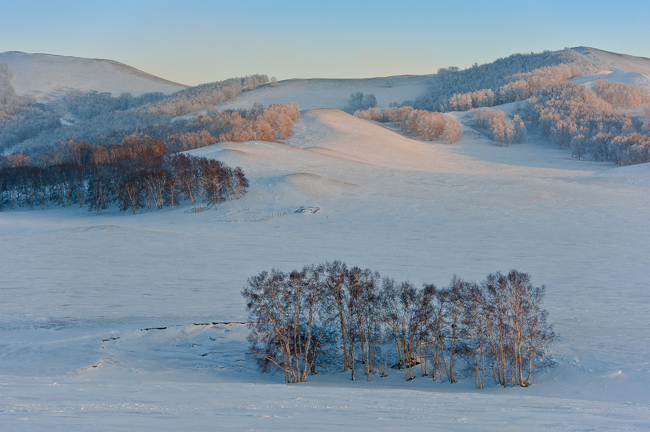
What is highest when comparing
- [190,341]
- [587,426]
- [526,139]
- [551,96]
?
[551,96]

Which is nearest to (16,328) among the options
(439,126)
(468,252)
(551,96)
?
(468,252)

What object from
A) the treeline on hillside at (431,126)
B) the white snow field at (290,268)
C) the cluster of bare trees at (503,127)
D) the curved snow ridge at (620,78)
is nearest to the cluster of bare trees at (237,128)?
the white snow field at (290,268)

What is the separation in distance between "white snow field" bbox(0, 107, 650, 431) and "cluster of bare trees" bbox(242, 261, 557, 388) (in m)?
1.09

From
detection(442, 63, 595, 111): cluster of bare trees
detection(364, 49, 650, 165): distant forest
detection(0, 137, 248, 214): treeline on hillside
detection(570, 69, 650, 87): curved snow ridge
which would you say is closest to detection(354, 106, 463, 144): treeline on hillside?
detection(364, 49, 650, 165): distant forest

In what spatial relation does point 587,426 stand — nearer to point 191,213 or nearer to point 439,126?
point 191,213

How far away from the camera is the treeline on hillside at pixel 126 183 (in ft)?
232

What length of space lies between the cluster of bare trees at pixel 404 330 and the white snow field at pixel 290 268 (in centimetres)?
109

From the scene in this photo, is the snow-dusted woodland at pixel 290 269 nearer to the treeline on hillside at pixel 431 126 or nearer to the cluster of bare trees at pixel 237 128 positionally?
the cluster of bare trees at pixel 237 128

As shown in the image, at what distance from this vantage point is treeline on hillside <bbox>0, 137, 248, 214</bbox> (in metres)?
70.6

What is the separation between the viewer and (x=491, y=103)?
6501 inches

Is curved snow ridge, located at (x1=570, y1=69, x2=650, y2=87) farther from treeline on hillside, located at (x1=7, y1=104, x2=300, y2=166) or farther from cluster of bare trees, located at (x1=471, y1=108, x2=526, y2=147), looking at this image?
treeline on hillside, located at (x1=7, y1=104, x2=300, y2=166)

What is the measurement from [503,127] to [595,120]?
1904 centimetres

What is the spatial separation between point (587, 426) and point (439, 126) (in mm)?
124941

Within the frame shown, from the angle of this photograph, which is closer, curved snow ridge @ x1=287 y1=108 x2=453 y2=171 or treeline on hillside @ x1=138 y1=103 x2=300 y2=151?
curved snow ridge @ x1=287 y1=108 x2=453 y2=171
